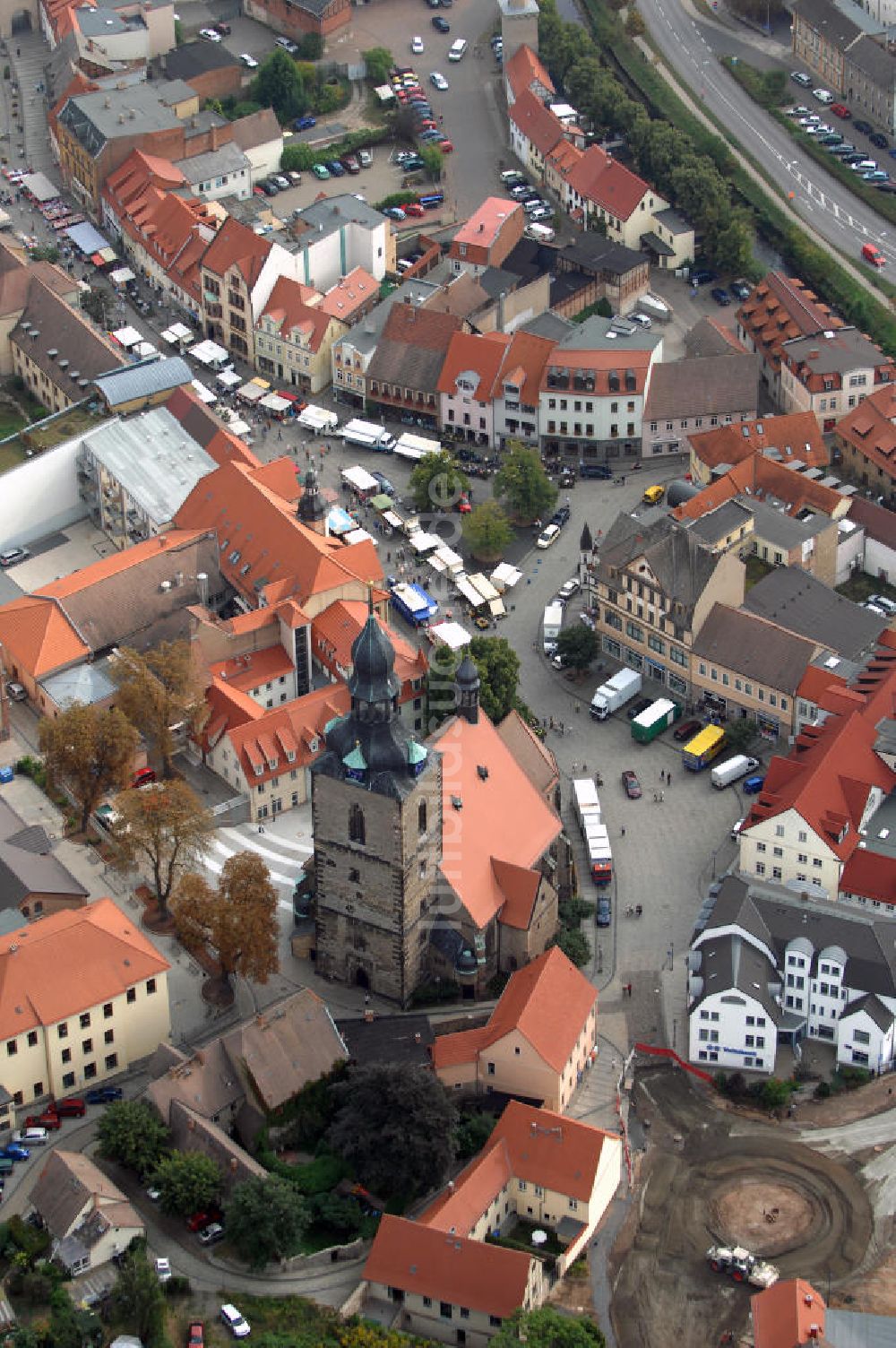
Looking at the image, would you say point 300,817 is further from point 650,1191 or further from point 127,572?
point 650,1191

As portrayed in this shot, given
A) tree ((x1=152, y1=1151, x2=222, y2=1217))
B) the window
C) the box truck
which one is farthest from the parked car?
the box truck

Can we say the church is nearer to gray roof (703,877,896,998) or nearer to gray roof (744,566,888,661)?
gray roof (703,877,896,998)

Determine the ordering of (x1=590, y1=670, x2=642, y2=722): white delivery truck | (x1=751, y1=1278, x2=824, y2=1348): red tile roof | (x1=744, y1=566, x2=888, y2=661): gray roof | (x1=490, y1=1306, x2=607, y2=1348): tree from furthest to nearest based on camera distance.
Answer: (x1=590, y1=670, x2=642, y2=722): white delivery truck → (x1=744, y1=566, x2=888, y2=661): gray roof → (x1=490, y1=1306, x2=607, y2=1348): tree → (x1=751, y1=1278, x2=824, y2=1348): red tile roof

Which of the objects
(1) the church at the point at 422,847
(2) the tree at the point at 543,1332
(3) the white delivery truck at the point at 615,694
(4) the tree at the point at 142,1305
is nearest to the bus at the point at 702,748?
(3) the white delivery truck at the point at 615,694

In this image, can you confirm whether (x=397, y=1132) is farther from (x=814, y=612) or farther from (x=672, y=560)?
(x=814, y=612)

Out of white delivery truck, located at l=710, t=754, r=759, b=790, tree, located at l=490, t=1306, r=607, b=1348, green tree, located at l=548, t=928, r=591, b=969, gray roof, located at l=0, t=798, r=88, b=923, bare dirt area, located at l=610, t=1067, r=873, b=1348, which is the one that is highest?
gray roof, located at l=0, t=798, r=88, b=923


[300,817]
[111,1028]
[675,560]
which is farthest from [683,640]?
[111,1028]
